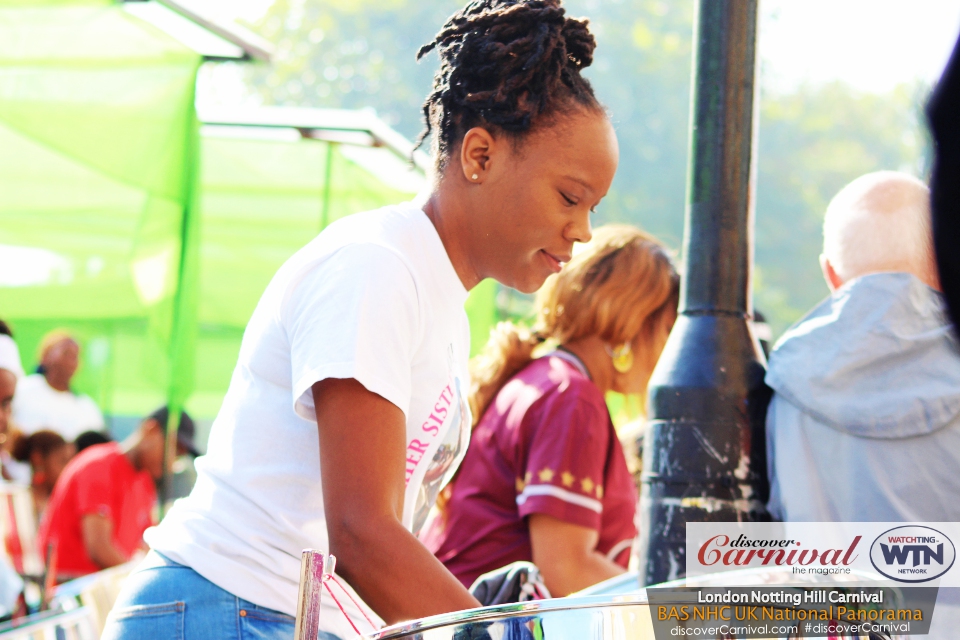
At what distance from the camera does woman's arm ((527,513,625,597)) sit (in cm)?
214

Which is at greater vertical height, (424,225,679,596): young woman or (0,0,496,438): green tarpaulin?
(0,0,496,438): green tarpaulin

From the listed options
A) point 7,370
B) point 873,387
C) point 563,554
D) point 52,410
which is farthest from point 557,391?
point 52,410

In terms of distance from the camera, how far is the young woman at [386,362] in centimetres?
108

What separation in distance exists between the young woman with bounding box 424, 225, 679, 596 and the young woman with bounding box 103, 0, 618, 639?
802 mm

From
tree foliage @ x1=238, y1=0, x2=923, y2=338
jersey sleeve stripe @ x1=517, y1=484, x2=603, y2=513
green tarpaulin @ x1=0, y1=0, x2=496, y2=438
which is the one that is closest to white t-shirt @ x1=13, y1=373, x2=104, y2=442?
green tarpaulin @ x1=0, y1=0, x2=496, y2=438

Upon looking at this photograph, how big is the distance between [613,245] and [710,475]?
2.96ft

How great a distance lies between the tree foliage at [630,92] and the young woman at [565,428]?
78.2ft

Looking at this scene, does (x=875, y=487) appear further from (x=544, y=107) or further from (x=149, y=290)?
(x=149, y=290)

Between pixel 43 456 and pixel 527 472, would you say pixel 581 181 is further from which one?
pixel 43 456

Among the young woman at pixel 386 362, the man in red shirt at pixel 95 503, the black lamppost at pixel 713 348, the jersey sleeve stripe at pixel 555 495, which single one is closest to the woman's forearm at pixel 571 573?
the jersey sleeve stripe at pixel 555 495

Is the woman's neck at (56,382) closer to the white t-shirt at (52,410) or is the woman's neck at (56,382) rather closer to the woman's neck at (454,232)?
the white t-shirt at (52,410)

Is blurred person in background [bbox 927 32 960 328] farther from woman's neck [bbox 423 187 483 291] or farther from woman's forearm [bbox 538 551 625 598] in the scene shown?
woman's forearm [bbox 538 551 625 598]

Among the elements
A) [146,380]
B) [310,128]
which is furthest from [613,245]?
[310,128]

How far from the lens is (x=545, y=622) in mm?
1049
